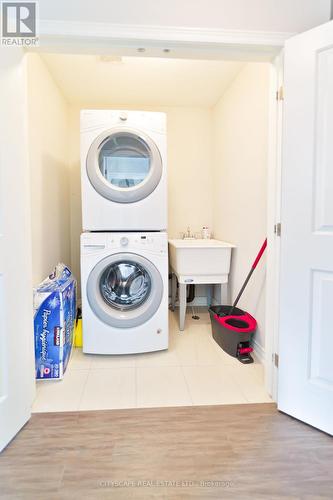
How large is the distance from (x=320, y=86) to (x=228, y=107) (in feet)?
5.26

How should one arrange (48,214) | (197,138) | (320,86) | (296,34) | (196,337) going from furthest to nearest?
1. (197,138)
2. (196,337)
3. (48,214)
4. (296,34)
5. (320,86)

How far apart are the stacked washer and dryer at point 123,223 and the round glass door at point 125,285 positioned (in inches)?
0.7

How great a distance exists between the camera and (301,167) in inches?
55.9

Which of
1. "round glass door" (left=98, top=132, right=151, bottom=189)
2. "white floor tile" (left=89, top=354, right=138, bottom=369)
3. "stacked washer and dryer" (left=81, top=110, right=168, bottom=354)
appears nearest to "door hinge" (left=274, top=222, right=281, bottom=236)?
"stacked washer and dryer" (left=81, top=110, right=168, bottom=354)

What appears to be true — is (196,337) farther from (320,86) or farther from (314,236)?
(320,86)

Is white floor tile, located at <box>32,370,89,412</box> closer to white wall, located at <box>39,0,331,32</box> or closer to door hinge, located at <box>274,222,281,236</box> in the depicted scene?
door hinge, located at <box>274,222,281,236</box>

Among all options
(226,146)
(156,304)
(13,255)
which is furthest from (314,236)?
(226,146)

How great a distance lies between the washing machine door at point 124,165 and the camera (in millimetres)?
2189

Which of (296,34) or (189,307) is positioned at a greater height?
(296,34)

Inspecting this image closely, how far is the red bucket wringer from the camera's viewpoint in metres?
2.18

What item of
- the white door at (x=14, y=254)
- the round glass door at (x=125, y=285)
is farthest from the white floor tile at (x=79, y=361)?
the white door at (x=14, y=254)

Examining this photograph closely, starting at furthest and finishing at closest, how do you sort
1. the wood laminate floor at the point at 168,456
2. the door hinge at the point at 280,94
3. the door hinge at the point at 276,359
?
the door hinge at the point at 276,359 → the door hinge at the point at 280,94 → the wood laminate floor at the point at 168,456

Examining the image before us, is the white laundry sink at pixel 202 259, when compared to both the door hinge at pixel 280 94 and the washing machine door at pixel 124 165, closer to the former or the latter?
the washing machine door at pixel 124 165

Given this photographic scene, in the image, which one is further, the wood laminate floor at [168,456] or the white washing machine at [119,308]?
the white washing machine at [119,308]
